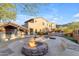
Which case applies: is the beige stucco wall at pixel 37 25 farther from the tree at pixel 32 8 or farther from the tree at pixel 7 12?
the tree at pixel 7 12

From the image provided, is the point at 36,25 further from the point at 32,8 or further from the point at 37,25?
the point at 32,8

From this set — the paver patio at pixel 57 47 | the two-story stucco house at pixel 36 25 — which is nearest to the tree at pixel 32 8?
the two-story stucco house at pixel 36 25

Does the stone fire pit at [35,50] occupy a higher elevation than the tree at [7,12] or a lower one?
lower

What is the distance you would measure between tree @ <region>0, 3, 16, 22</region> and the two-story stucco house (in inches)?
7.3

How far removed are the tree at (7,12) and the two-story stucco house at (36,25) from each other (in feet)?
0.61

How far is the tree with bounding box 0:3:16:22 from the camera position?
1711 millimetres

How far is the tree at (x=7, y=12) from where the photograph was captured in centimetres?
171

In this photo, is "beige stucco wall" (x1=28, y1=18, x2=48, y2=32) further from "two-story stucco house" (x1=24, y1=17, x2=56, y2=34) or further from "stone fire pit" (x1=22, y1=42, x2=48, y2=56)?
"stone fire pit" (x1=22, y1=42, x2=48, y2=56)

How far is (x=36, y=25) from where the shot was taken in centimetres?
176

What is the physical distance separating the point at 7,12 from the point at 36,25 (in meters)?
0.37

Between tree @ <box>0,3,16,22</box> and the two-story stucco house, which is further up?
tree @ <box>0,3,16,22</box>

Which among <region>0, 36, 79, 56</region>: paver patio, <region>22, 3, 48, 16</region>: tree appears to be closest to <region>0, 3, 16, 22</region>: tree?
<region>22, 3, 48, 16</region>: tree

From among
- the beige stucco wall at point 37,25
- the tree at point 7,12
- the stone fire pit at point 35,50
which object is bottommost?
the stone fire pit at point 35,50

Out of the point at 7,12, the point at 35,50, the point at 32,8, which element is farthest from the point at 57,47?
the point at 7,12
